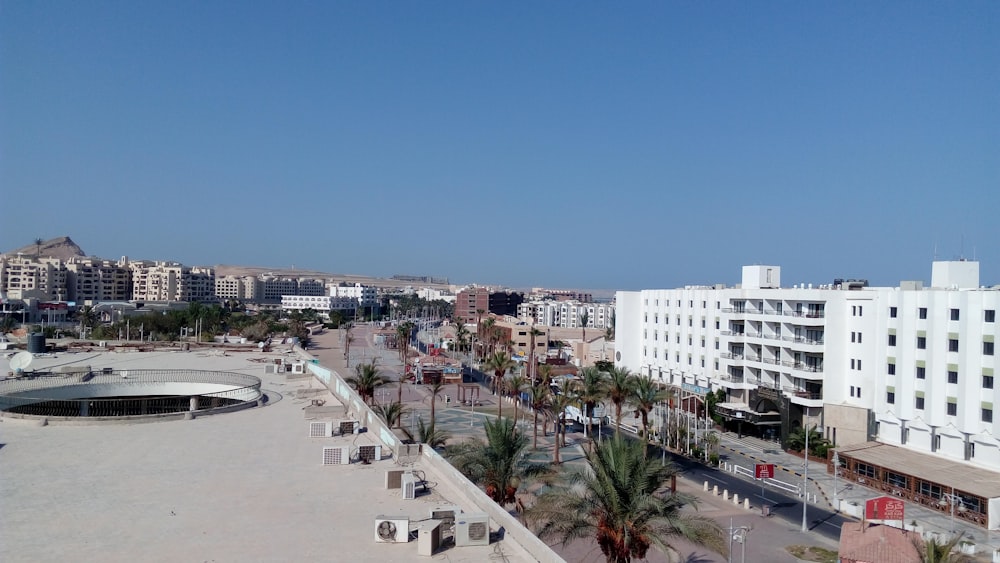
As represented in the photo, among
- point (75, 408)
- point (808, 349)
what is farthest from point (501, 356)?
point (75, 408)

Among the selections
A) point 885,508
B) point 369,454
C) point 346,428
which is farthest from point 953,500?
point 346,428

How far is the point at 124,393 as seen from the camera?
115ft

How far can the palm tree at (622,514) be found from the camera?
15117 mm

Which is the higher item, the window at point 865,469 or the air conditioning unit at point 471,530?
the air conditioning unit at point 471,530

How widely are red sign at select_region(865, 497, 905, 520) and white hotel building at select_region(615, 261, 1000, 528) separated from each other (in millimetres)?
5769

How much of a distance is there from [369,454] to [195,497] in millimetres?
4934

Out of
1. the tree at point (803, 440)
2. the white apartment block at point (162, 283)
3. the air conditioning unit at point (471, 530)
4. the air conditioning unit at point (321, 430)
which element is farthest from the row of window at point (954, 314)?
the white apartment block at point (162, 283)

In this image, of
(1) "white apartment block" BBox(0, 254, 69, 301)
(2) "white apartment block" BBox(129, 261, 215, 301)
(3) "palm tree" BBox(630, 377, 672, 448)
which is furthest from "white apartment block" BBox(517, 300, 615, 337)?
(3) "palm tree" BBox(630, 377, 672, 448)

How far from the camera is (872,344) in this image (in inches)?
1678

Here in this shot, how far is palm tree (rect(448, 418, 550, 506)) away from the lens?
20625 millimetres

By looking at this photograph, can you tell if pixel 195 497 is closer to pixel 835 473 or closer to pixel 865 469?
pixel 835 473

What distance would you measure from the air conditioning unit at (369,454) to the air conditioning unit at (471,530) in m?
7.57

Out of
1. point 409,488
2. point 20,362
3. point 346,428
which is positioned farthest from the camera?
point 20,362

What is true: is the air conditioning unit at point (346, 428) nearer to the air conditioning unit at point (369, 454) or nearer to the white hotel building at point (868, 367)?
the air conditioning unit at point (369, 454)
